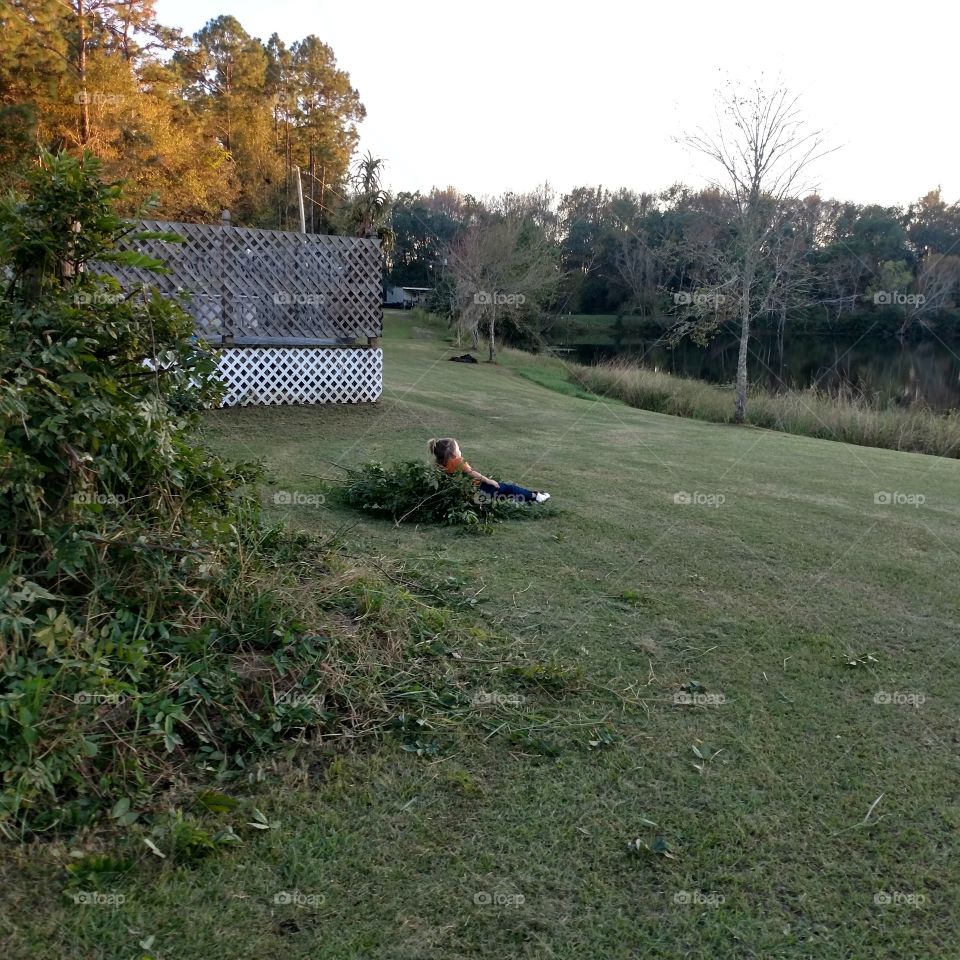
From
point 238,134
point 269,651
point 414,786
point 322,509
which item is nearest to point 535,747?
point 414,786

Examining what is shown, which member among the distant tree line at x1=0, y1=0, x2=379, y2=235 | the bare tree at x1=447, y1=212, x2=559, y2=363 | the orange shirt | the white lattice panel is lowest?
the orange shirt

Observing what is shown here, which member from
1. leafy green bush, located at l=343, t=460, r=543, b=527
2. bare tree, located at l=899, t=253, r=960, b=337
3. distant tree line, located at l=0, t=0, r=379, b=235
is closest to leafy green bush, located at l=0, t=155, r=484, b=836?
leafy green bush, located at l=343, t=460, r=543, b=527

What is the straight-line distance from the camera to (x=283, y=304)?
43.3ft

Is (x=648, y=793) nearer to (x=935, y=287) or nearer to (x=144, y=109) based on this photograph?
Result: (x=144, y=109)

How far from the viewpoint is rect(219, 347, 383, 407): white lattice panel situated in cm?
1245

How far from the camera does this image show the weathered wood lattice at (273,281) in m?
12.2

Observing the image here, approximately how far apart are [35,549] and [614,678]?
2762mm

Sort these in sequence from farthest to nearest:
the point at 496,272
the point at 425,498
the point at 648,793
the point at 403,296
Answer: the point at 403,296, the point at 496,272, the point at 425,498, the point at 648,793

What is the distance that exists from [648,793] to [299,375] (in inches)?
427

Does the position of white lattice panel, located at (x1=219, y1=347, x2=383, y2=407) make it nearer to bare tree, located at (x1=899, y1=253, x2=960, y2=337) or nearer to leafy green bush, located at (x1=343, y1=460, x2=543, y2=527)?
leafy green bush, located at (x1=343, y1=460, x2=543, y2=527)

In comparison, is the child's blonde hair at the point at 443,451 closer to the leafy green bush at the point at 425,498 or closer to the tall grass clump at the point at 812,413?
the leafy green bush at the point at 425,498

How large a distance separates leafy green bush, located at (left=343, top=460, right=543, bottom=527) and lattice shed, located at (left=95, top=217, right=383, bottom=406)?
5.52 metres

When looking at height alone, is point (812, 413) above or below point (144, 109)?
below

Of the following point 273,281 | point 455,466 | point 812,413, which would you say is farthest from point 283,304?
point 812,413
